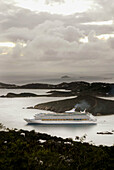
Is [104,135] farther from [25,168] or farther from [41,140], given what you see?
[25,168]

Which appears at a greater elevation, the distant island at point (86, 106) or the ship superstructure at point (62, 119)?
the distant island at point (86, 106)

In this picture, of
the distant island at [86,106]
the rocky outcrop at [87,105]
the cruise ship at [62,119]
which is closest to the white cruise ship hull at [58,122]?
the cruise ship at [62,119]

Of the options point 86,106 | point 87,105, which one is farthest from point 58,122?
point 87,105

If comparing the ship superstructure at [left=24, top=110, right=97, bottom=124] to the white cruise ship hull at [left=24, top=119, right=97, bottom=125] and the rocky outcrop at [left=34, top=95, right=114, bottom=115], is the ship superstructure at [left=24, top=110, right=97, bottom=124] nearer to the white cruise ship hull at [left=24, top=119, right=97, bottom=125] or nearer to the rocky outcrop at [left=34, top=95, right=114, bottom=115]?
the white cruise ship hull at [left=24, top=119, right=97, bottom=125]

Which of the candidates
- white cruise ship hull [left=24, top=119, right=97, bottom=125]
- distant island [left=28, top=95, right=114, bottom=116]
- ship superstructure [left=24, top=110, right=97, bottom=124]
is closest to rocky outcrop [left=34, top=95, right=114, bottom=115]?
distant island [left=28, top=95, right=114, bottom=116]

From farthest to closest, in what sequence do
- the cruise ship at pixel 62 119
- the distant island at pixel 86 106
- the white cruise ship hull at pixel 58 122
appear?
the distant island at pixel 86 106 < the cruise ship at pixel 62 119 < the white cruise ship hull at pixel 58 122

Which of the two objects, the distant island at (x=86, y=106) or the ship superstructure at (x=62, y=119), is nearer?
the ship superstructure at (x=62, y=119)

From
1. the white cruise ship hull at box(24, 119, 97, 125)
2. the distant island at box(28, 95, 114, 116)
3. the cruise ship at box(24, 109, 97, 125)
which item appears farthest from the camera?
the distant island at box(28, 95, 114, 116)

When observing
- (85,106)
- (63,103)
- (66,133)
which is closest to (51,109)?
(63,103)

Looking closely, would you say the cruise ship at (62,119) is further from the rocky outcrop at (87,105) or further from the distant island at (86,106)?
the rocky outcrop at (87,105)
